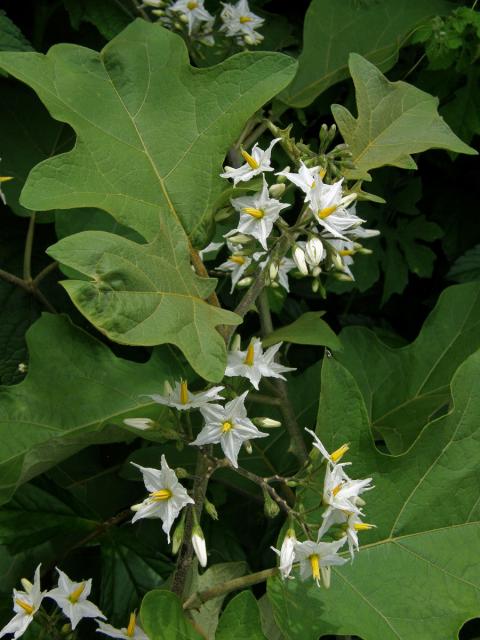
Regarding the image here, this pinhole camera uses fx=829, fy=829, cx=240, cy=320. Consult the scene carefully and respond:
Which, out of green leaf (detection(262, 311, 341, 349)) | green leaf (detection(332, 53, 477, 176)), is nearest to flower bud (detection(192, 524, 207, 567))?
green leaf (detection(262, 311, 341, 349))

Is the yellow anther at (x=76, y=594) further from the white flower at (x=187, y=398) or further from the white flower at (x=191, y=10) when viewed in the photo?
the white flower at (x=191, y=10)

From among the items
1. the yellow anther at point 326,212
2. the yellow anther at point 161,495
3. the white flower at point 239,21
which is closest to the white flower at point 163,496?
the yellow anther at point 161,495

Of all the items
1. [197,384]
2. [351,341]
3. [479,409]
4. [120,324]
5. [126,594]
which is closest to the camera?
[120,324]

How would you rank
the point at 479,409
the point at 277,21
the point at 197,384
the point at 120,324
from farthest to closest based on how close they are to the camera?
the point at 277,21
the point at 197,384
the point at 479,409
the point at 120,324

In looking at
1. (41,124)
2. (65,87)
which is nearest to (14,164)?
(41,124)

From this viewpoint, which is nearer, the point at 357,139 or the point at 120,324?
the point at 120,324

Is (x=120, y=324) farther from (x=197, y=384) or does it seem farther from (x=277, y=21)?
(x=277, y=21)
